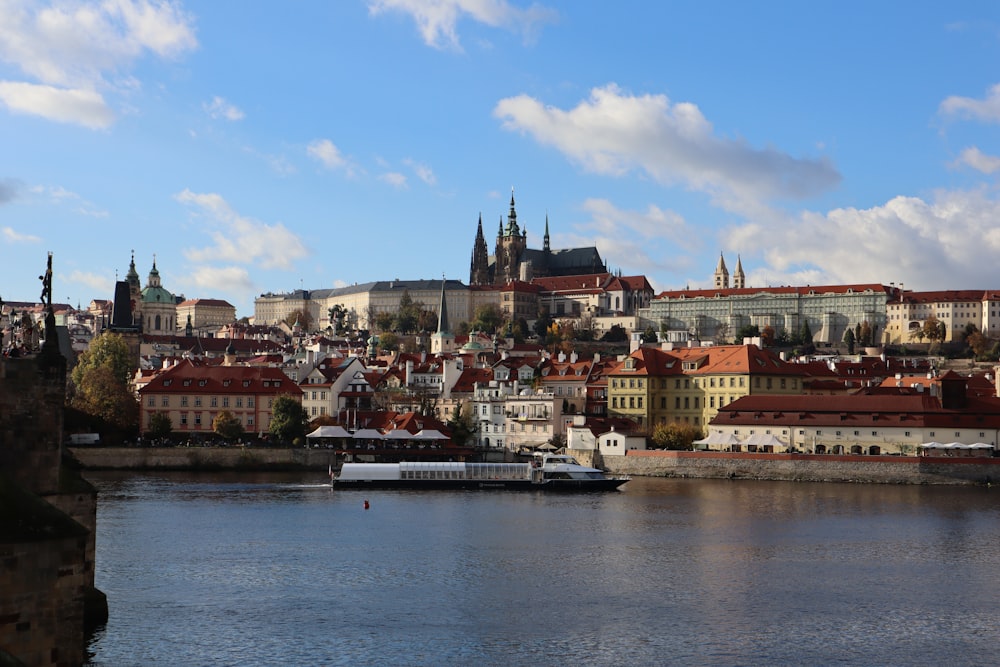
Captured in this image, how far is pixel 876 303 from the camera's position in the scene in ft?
542

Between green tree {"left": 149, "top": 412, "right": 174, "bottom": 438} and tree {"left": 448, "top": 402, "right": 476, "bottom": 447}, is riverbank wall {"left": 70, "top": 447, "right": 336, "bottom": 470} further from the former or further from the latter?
tree {"left": 448, "top": 402, "right": 476, "bottom": 447}

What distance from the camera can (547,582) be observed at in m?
31.5

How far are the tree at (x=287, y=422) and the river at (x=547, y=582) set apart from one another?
74.2ft

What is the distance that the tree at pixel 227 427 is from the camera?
7494 cm

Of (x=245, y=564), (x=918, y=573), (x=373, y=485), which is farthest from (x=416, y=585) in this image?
(x=373, y=485)

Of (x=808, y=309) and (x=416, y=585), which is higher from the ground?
(x=808, y=309)

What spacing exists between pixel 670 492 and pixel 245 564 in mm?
26622

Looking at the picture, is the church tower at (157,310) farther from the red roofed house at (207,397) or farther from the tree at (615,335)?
the red roofed house at (207,397)

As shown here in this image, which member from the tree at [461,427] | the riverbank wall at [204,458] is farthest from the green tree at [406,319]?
the riverbank wall at [204,458]

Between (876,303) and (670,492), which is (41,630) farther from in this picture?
(876,303)

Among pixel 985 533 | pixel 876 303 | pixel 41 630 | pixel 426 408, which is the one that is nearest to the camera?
pixel 41 630

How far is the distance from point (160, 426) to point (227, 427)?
349 centimetres

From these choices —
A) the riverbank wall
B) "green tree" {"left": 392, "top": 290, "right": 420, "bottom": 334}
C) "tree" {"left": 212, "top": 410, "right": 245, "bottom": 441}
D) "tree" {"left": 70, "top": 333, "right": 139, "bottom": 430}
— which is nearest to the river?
the riverbank wall

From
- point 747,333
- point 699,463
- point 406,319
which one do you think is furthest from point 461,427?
point 406,319
